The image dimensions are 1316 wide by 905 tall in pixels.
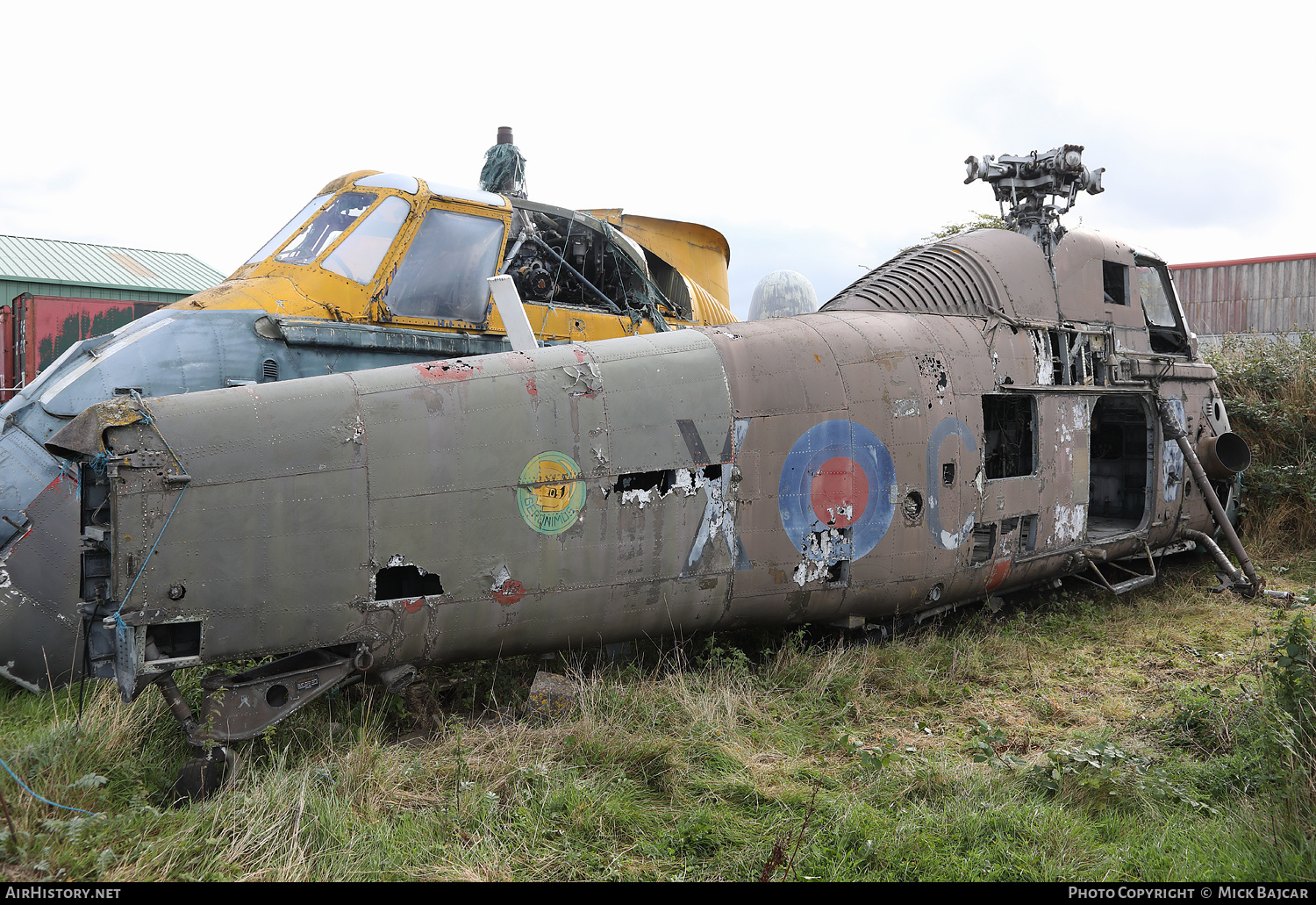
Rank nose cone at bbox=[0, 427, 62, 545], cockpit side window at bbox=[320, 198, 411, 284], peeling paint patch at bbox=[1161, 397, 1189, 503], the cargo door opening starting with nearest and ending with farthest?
nose cone at bbox=[0, 427, 62, 545] → cockpit side window at bbox=[320, 198, 411, 284] → peeling paint patch at bbox=[1161, 397, 1189, 503] → the cargo door opening

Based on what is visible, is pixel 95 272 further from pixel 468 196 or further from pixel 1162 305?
pixel 1162 305

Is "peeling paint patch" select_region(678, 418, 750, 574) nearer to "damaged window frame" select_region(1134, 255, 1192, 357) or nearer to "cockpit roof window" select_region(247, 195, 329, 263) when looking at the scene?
"cockpit roof window" select_region(247, 195, 329, 263)

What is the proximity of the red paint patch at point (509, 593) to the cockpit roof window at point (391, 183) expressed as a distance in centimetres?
405

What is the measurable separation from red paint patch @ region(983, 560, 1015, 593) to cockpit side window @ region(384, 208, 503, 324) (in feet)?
15.7

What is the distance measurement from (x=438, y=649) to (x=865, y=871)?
2468 mm

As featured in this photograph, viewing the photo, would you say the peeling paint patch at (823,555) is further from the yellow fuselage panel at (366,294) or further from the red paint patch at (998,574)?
the yellow fuselage panel at (366,294)

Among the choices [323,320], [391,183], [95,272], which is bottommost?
[323,320]

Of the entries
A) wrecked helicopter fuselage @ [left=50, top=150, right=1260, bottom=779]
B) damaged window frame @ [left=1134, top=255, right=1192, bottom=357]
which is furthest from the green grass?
damaged window frame @ [left=1134, top=255, right=1192, bottom=357]

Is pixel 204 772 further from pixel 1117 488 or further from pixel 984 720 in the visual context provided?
pixel 1117 488

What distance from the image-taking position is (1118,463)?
32.9ft

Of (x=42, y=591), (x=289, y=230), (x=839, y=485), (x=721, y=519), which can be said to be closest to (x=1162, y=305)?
(x=839, y=485)

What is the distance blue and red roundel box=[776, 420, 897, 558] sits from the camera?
562 centimetres

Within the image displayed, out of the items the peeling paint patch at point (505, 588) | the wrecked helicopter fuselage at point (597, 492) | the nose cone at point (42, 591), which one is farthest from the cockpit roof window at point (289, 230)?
the peeling paint patch at point (505, 588)

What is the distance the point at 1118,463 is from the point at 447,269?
8.09 meters
